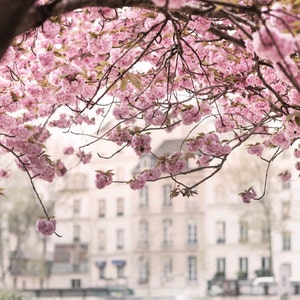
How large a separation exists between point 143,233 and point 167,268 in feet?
9.01

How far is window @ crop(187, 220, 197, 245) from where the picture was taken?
5400 centimetres

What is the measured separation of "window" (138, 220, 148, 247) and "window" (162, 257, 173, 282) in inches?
66.2

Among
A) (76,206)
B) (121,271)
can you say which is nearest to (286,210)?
Result: (121,271)

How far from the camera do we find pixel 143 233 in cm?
5544

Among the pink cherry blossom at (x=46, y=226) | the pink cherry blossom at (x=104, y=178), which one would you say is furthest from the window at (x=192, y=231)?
the pink cherry blossom at (x=46, y=226)

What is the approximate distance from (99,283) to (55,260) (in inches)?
131

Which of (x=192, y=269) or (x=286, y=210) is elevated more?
(x=286, y=210)

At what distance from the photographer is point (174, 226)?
54688 millimetres

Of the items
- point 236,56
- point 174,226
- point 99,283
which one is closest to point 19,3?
point 236,56

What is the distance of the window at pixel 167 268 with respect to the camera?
2137 inches

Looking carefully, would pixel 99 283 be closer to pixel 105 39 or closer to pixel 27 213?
pixel 27 213

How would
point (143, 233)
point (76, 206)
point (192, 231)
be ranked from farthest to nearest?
point (76, 206), point (143, 233), point (192, 231)

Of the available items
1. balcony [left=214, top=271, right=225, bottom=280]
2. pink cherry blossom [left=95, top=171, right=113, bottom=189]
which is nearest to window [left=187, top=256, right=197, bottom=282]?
balcony [left=214, top=271, right=225, bottom=280]

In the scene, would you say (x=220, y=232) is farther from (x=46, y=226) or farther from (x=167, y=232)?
(x=46, y=226)
